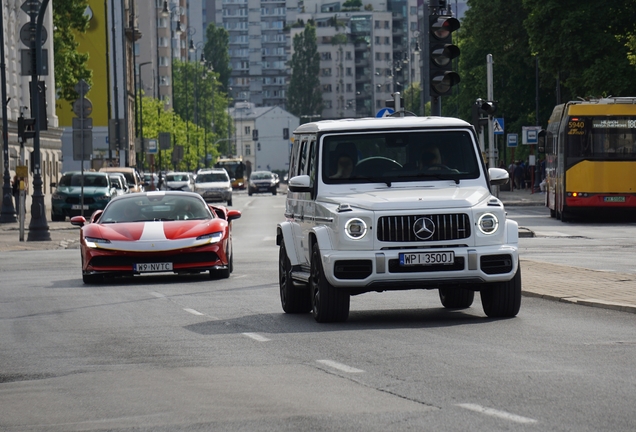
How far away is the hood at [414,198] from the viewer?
1427cm

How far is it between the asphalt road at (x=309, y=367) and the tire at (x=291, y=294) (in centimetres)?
40

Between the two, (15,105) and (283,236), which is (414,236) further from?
(15,105)

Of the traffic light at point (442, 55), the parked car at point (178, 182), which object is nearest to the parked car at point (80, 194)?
the parked car at point (178, 182)

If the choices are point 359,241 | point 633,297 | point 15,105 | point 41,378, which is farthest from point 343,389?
point 15,105

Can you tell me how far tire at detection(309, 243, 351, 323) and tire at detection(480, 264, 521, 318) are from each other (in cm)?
133

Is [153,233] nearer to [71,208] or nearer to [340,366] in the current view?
[340,366]

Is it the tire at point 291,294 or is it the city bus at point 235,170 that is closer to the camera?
the tire at point 291,294

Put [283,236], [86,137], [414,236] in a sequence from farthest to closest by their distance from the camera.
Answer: [86,137]
[283,236]
[414,236]

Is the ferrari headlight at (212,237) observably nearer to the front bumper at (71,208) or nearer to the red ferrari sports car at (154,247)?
the red ferrari sports car at (154,247)

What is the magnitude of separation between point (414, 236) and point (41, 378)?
431cm

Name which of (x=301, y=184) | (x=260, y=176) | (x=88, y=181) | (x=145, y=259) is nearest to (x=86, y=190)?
(x=88, y=181)

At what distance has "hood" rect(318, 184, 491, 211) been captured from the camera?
14.3 meters

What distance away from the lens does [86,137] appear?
4306 cm

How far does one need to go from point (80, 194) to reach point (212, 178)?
95.5ft
